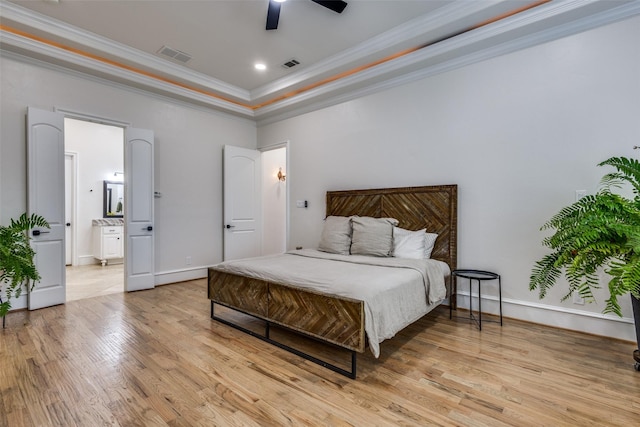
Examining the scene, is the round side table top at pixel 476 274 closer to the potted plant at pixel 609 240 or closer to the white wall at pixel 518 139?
the white wall at pixel 518 139

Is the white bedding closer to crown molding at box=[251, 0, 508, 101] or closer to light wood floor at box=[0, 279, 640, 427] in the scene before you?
light wood floor at box=[0, 279, 640, 427]

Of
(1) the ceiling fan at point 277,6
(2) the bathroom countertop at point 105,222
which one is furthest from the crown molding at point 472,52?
(2) the bathroom countertop at point 105,222

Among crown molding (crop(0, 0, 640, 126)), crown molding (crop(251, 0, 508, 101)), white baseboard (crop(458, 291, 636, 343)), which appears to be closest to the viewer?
white baseboard (crop(458, 291, 636, 343))

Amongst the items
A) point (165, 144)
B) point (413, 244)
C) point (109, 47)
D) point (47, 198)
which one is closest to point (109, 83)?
point (109, 47)

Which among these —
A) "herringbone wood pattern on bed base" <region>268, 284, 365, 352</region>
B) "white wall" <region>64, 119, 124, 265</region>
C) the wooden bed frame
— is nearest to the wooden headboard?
the wooden bed frame

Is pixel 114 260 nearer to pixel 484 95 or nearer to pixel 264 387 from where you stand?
pixel 264 387

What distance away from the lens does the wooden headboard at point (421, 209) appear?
3.50 m

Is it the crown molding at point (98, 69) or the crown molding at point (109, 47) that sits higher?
the crown molding at point (109, 47)

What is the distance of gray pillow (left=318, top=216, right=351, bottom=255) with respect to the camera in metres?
3.79

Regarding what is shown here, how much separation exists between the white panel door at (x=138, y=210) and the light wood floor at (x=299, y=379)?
134cm

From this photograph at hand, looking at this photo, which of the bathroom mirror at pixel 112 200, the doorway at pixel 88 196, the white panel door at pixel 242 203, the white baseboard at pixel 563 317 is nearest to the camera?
the white baseboard at pixel 563 317

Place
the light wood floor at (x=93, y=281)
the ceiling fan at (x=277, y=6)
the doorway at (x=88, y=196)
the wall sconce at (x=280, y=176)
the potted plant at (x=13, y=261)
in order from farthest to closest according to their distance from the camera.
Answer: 1. the wall sconce at (x=280, y=176)
2. the doorway at (x=88, y=196)
3. the light wood floor at (x=93, y=281)
4. the ceiling fan at (x=277, y=6)
5. the potted plant at (x=13, y=261)

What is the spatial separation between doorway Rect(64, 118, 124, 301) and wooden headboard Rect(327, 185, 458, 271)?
16.7 ft

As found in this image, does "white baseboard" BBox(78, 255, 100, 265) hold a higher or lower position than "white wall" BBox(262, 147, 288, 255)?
lower
